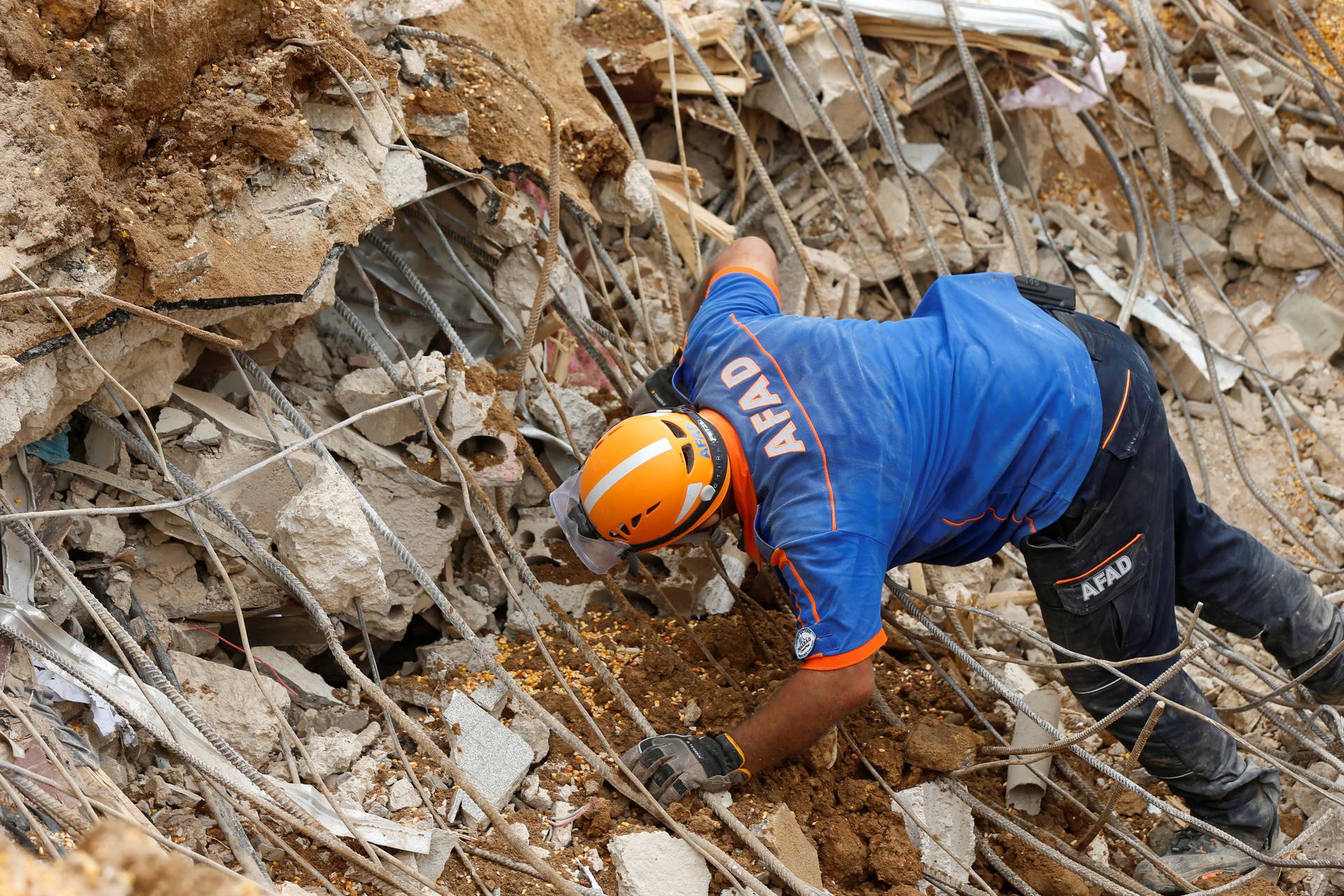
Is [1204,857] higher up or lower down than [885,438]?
lower down

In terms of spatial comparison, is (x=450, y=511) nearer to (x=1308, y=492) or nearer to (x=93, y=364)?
(x=93, y=364)

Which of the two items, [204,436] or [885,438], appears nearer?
[885,438]

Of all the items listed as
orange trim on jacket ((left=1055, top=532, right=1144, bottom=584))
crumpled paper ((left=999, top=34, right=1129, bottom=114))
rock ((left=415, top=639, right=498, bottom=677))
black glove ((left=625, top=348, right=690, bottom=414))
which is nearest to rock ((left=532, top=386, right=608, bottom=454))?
black glove ((left=625, top=348, right=690, bottom=414))

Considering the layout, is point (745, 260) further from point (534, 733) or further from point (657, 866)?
point (657, 866)

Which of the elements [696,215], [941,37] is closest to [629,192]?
[696,215]

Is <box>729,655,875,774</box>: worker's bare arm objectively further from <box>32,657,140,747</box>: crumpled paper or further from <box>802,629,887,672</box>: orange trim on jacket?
<box>32,657,140,747</box>: crumpled paper

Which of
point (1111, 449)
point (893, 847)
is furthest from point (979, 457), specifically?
point (893, 847)

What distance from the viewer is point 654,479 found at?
285 cm

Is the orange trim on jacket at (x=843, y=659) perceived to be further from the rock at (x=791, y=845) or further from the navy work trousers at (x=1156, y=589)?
the navy work trousers at (x=1156, y=589)

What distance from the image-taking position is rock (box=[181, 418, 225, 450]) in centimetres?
319

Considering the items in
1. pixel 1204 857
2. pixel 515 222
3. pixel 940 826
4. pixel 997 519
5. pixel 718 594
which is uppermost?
pixel 515 222

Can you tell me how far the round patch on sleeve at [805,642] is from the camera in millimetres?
2828

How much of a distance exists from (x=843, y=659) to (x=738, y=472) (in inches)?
22.6

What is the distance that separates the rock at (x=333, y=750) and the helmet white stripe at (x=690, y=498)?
1107 mm
